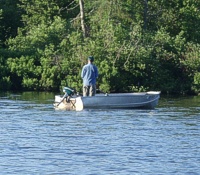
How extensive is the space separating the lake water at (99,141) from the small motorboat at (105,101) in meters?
0.49

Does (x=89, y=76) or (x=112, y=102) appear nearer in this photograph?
(x=89, y=76)

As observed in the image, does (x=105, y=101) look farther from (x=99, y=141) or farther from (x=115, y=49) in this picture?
(x=115, y=49)

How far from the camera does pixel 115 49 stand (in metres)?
44.9

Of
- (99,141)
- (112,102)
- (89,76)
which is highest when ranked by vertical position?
(89,76)

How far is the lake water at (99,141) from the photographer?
18203 mm

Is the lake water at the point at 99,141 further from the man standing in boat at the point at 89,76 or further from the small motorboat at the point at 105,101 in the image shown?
the man standing in boat at the point at 89,76

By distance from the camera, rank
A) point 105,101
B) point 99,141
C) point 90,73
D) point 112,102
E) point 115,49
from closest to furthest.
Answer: point 99,141
point 90,73
point 105,101
point 112,102
point 115,49

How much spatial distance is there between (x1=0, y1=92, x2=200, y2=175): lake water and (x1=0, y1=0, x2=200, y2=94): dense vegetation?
11479mm

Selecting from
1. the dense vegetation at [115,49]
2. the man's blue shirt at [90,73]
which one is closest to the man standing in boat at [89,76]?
the man's blue shirt at [90,73]

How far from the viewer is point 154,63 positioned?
45562mm

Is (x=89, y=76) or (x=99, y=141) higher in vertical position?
(x=89, y=76)

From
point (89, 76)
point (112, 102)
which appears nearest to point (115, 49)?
point (112, 102)

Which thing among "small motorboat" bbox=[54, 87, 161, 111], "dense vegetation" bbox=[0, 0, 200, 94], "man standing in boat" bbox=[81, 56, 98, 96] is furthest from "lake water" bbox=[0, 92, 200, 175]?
"dense vegetation" bbox=[0, 0, 200, 94]

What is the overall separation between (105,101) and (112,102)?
0.39m
